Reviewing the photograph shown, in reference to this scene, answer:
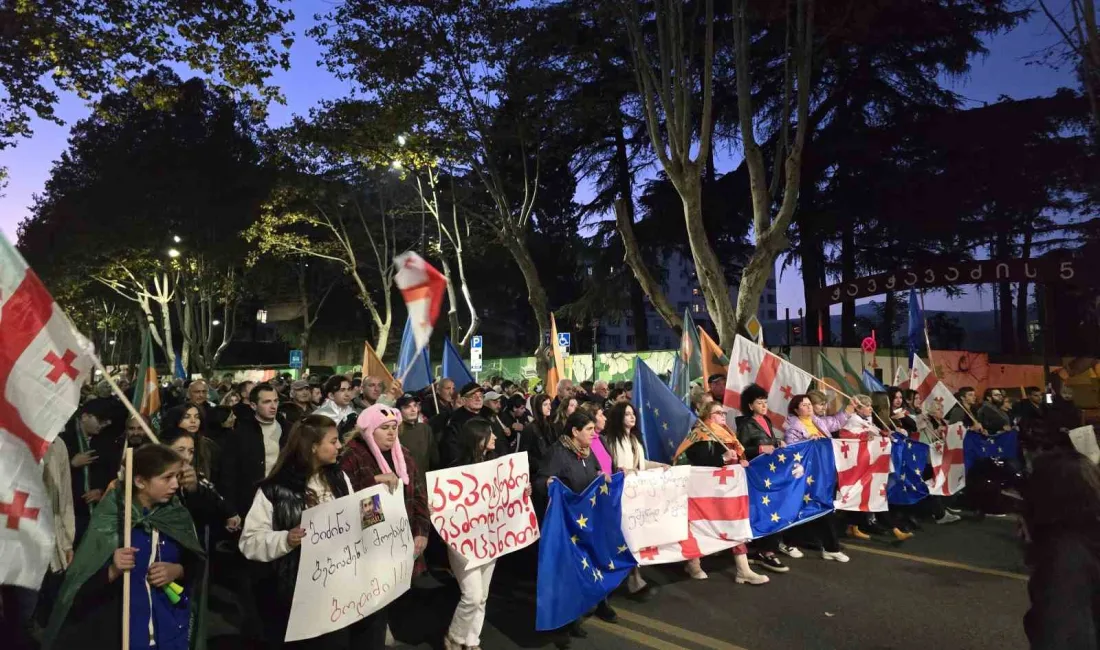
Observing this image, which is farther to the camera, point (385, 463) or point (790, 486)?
point (790, 486)

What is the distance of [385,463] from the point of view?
13.9 feet

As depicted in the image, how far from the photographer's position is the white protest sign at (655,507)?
5.50m

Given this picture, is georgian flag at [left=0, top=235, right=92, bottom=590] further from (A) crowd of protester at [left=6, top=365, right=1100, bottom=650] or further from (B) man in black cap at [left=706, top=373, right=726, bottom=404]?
(B) man in black cap at [left=706, top=373, right=726, bottom=404]

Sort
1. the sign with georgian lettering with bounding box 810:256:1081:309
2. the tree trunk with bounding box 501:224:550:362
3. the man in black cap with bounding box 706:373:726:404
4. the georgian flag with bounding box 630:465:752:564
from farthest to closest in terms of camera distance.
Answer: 1. the tree trunk with bounding box 501:224:550:362
2. the sign with georgian lettering with bounding box 810:256:1081:309
3. the man in black cap with bounding box 706:373:726:404
4. the georgian flag with bounding box 630:465:752:564

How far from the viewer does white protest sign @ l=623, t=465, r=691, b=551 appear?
5.50 meters

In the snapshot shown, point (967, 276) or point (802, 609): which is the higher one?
point (967, 276)

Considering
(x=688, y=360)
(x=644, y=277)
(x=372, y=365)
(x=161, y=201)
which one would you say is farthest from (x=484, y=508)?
(x=161, y=201)

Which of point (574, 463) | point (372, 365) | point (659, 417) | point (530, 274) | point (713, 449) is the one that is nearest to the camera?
point (574, 463)

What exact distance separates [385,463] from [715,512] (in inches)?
126

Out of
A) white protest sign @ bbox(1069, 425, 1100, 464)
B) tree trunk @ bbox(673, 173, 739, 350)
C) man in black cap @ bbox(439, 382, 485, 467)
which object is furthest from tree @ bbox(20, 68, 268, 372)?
white protest sign @ bbox(1069, 425, 1100, 464)

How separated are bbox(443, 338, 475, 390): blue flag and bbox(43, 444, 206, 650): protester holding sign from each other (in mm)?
6585

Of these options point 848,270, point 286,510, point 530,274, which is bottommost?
point 286,510

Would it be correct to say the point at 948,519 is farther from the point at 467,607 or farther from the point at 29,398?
the point at 29,398

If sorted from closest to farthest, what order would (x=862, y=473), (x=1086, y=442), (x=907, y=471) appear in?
(x=862, y=473) < (x=1086, y=442) < (x=907, y=471)
